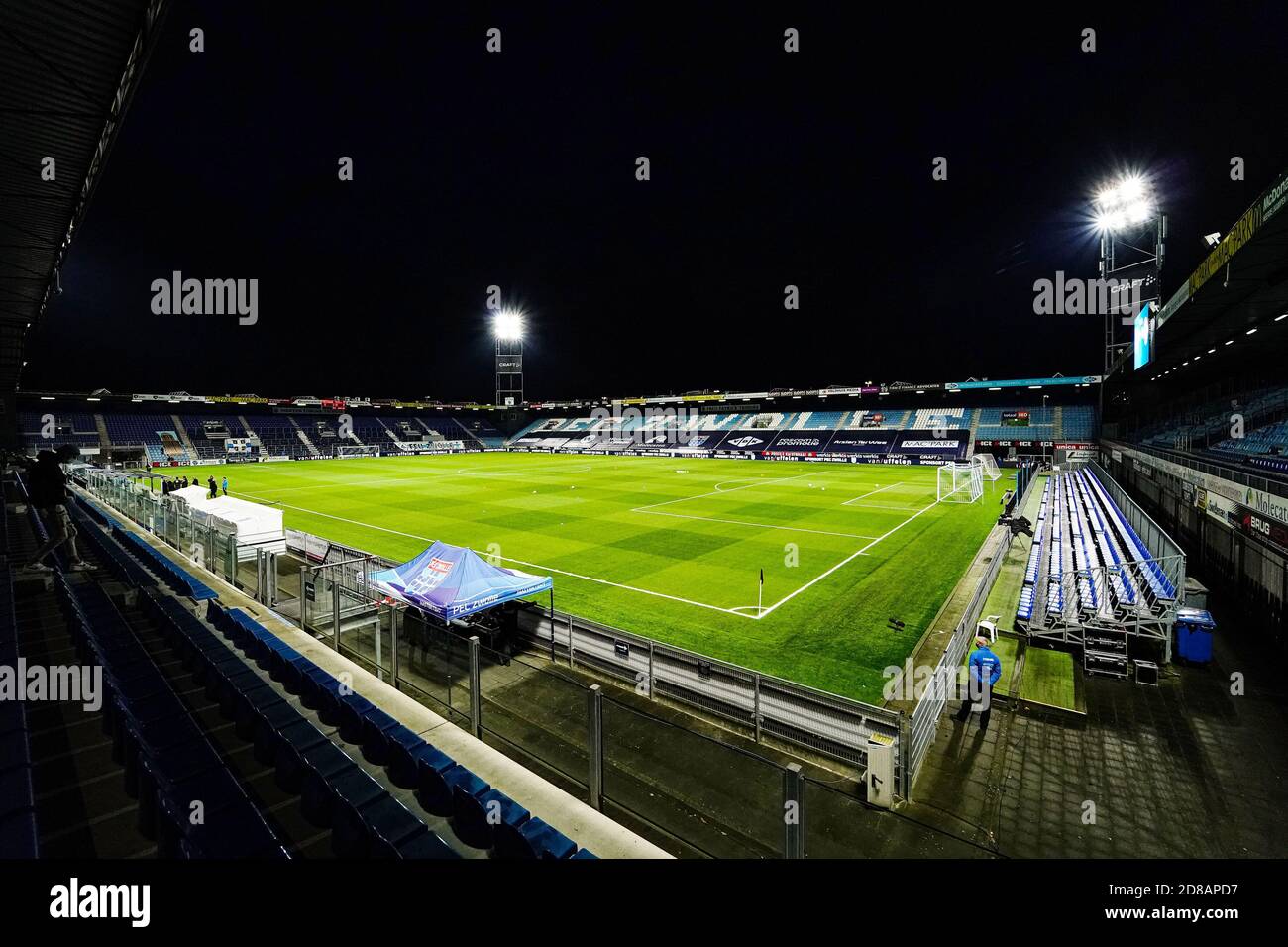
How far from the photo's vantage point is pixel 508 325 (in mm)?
84688

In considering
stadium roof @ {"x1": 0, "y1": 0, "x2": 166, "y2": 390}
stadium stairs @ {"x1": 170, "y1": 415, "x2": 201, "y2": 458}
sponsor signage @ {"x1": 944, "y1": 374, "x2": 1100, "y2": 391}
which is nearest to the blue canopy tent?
stadium roof @ {"x1": 0, "y1": 0, "x2": 166, "y2": 390}

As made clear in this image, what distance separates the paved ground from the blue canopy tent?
7.14 metres

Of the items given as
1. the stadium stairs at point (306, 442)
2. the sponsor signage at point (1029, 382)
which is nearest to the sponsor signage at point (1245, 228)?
the sponsor signage at point (1029, 382)

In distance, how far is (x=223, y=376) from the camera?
69.8 m

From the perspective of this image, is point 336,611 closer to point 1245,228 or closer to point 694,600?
point 694,600

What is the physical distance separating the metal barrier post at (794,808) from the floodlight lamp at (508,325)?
284ft

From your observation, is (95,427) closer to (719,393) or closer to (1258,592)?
(719,393)

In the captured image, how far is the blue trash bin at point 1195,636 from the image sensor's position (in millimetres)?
10406

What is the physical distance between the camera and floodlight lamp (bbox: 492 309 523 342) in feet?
275

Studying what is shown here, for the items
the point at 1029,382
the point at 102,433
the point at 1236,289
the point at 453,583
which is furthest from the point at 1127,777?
the point at 102,433

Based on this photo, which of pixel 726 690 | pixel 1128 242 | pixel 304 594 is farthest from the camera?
pixel 1128 242

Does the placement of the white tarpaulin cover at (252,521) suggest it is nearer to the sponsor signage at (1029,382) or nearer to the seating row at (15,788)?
the seating row at (15,788)

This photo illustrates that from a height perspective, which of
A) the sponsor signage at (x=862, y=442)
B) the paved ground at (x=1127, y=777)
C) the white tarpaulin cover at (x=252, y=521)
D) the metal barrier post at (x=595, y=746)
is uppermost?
the sponsor signage at (x=862, y=442)

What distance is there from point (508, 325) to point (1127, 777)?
86.6m
